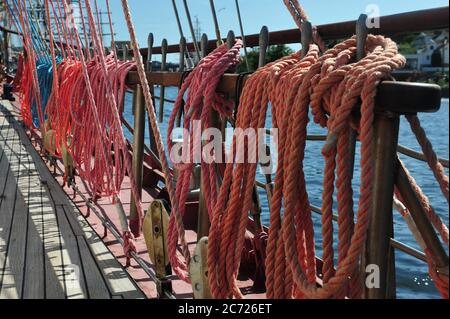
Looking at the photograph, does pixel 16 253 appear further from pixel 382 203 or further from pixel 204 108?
pixel 382 203

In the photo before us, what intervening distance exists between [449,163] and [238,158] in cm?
47

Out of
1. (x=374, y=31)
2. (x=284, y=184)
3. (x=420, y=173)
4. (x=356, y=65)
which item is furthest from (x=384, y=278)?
(x=420, y=173)

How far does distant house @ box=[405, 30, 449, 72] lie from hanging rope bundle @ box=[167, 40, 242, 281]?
481 millimetres

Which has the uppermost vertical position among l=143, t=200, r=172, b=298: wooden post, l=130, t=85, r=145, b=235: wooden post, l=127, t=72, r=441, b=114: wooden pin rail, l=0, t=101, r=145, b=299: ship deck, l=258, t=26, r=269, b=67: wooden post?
l=258, t=26, r=269, b=67: wooden post

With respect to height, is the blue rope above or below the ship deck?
above

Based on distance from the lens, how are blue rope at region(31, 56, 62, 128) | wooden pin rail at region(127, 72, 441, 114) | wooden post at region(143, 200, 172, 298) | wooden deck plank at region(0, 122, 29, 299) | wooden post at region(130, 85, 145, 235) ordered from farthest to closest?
1. blue rope at region(31, 56, 62, 128)
2. wooden post at region(130, 85, 145, 235)
3. wooden deck plank at region(0, 122, 29, 299)
4. wooden post at region(143, 200, 172, 298)
5. wooden pin rail at region(127, 72, 441, 114)

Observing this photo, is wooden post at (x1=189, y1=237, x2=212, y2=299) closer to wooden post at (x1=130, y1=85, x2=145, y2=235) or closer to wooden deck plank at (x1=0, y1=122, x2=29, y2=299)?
wooden deck plank at (x1=0, y1=122, x2=29, y2=299)

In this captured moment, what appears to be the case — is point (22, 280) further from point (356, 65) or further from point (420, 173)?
point (420, 173)

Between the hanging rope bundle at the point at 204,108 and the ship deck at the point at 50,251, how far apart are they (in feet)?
1.90

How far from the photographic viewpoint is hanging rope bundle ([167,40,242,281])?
151cm

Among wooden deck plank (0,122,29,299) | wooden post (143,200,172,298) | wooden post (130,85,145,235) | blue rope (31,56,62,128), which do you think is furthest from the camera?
blue rope (31,56,62,128)

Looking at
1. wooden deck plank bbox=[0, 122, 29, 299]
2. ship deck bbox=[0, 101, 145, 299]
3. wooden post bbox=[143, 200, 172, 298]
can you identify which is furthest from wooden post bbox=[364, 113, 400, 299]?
wooden deck plank bbox=[0, 122, 29, 299]

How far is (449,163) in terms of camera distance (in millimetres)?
1147

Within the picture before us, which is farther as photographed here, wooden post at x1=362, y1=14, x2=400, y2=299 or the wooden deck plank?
the wooden deck plank
